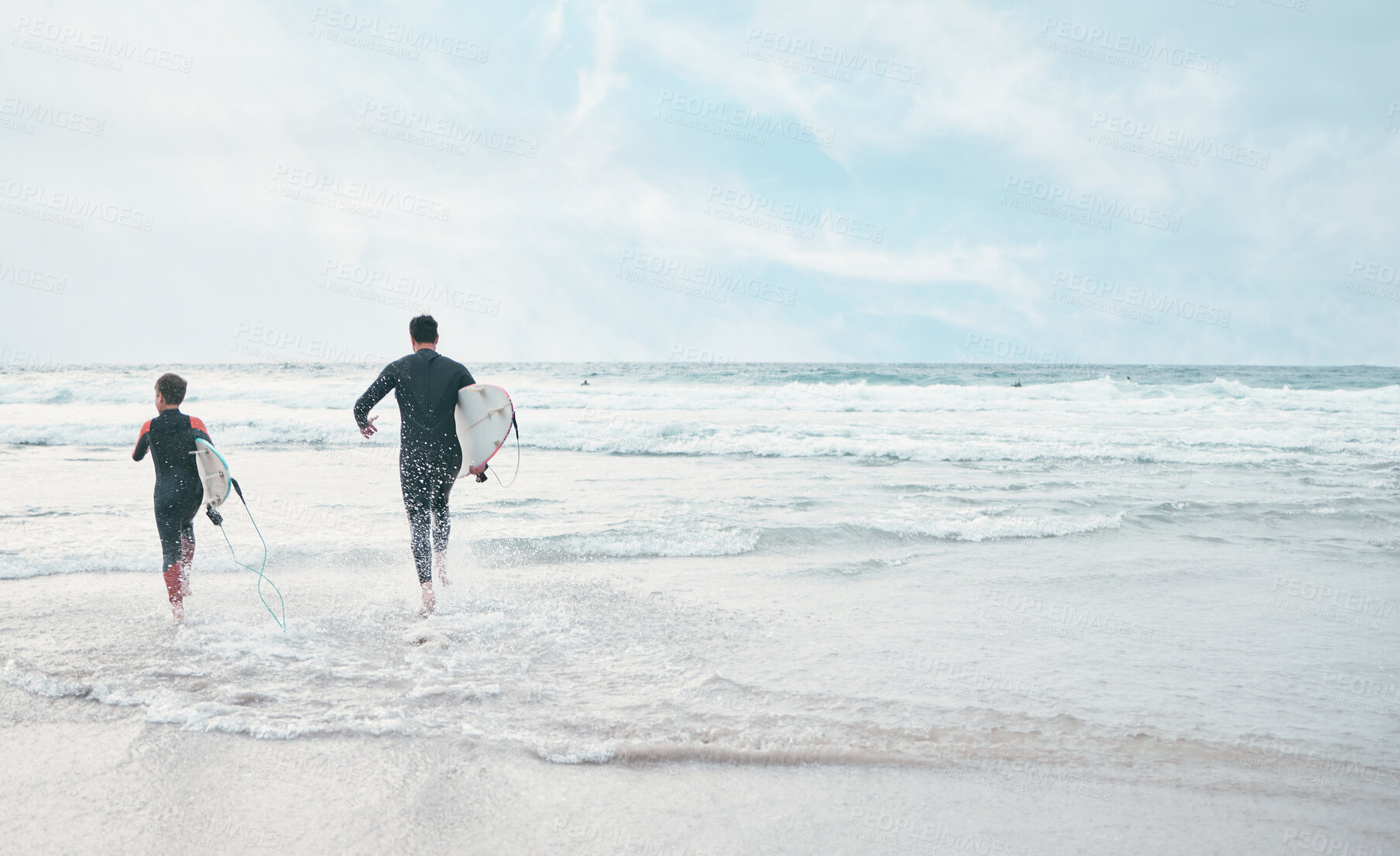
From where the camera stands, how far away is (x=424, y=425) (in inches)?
207

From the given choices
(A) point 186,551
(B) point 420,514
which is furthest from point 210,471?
(B) point 420,514

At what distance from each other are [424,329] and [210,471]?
1.62 m

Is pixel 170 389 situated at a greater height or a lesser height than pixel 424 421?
greater

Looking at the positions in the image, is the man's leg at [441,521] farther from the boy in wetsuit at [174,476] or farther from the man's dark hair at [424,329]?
the boy in wetsuit at [174,476]

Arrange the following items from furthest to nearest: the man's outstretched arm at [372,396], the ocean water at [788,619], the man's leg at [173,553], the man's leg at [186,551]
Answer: the man's outstretched arm at [372,396] → the man's leg at [186,551] → the man's leg at [173,553] → the ocean water at [788,619]

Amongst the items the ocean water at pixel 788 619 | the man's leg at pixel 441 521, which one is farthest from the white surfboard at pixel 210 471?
the man's leg at pixel 441 521

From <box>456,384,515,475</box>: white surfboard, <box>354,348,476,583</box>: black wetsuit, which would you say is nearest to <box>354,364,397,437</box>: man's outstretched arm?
<box>354,348,476,583</box>: black wetsuit

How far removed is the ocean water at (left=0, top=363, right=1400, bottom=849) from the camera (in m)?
3.43

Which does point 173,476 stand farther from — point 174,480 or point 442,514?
point 442,514

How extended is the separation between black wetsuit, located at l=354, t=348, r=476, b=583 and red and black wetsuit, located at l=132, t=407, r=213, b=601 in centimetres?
105

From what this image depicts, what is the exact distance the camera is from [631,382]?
44.1 metres

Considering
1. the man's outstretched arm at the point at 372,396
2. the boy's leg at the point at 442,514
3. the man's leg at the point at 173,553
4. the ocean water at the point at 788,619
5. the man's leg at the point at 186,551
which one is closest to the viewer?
the ocean water at the point at 788,619

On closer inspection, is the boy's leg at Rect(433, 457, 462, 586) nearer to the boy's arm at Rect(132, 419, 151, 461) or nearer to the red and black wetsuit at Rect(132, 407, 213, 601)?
the red and black wetsuit at Rect(132, 407, 213, 601)

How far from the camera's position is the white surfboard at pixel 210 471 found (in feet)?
16.6
